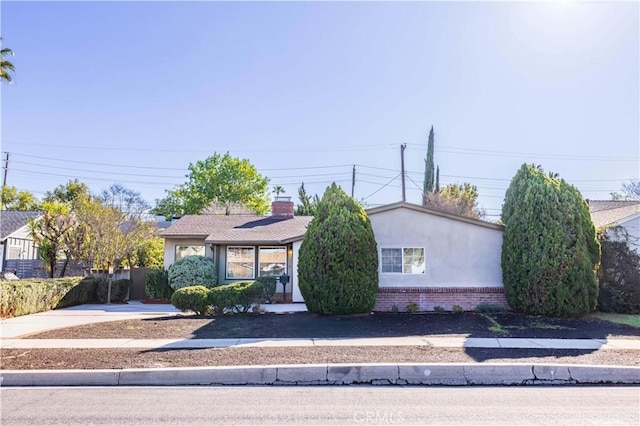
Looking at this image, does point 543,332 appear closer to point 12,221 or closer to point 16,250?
point 16,250

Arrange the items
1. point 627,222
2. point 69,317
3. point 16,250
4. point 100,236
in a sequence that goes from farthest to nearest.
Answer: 1. point 16,250
2. point 100,236
3. point 627,222
4. point 69,317

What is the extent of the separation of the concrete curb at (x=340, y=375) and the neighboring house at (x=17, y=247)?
1978 cm

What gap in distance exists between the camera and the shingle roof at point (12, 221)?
23516 millimetres

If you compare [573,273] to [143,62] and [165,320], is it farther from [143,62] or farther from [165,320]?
[143,62]

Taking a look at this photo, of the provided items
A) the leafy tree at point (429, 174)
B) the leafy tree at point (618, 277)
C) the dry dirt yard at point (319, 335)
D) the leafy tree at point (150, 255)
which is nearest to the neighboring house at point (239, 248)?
the leafy tree at point (150, 255)

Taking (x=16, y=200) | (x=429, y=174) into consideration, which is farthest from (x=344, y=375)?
(x=16, y=200)

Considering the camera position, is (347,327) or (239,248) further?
(239,248)

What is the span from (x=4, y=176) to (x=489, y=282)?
46.1m

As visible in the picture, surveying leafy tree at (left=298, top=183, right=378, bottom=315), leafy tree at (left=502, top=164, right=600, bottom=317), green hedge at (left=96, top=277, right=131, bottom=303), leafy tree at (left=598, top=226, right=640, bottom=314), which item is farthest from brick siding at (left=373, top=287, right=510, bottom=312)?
green hedge at (left=96, top=277, right=131, bottom=303)

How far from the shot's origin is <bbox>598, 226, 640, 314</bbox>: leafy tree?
1361 centimetres

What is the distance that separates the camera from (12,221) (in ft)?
83.3

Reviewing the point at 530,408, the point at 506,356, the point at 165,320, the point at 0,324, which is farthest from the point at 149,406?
the point at 0,324

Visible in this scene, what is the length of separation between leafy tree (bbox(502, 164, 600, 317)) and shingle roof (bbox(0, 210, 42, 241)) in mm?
23996

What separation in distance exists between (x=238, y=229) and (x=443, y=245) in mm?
9670
